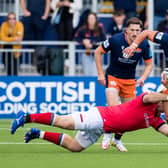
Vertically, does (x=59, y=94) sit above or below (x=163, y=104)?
below

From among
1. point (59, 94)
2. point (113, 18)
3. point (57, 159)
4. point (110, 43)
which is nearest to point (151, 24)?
point (113, 18)

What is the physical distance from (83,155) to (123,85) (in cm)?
293

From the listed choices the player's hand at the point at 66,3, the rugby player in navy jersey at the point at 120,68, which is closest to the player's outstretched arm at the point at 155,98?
the rugby player in navy jersey at the point at 120,68

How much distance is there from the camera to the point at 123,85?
15805 millimetres

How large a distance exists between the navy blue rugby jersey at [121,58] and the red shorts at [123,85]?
7cm

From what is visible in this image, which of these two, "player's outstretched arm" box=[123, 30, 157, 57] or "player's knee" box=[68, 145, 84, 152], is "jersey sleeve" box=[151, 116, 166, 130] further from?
"player's outstretched arm" box=[123, 30, 157, 57]

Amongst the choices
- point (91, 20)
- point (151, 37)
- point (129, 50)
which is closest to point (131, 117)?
point (129, 50)

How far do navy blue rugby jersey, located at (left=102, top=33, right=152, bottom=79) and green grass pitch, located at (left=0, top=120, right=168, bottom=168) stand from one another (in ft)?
3.95

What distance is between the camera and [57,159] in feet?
40.7

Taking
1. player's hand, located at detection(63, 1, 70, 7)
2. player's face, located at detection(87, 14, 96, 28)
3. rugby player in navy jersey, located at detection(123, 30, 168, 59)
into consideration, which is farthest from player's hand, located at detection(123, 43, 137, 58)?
player's hand, located at detection(63, 1, 70, 7)

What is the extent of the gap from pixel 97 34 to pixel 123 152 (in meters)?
8.27

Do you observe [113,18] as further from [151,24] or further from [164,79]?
[164,79]

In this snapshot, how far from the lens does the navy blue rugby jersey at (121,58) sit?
51.6 feet

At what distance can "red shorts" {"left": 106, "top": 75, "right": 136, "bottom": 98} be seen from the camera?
15.8 metres
